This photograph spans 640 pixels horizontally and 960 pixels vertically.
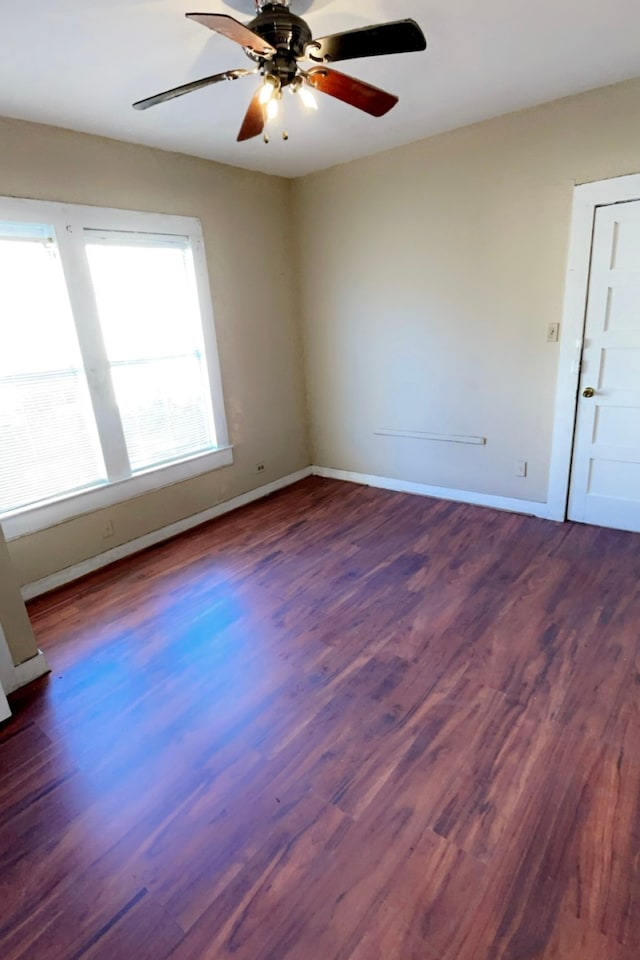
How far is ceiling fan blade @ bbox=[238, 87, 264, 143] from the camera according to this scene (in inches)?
77.5

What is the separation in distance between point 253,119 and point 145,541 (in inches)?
105

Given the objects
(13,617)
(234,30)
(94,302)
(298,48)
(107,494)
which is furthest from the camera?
(107,494)

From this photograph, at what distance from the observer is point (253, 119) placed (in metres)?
2.10

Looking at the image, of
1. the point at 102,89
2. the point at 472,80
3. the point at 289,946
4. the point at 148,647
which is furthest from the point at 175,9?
the point at 289,946

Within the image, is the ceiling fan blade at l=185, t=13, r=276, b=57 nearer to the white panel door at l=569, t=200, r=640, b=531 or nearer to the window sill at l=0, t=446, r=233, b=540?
the white panel door at l=569, t=200, r=640, b=531

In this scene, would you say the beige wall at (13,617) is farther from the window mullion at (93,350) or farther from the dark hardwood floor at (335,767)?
the window mullion at (93,350)

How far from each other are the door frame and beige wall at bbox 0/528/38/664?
3.30m

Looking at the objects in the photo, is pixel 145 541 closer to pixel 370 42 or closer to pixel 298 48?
pixel 298 48

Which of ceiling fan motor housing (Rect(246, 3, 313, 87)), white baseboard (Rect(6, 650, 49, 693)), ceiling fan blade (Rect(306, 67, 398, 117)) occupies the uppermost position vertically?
ceiling fan motor housing (Rect(246, 3, 313, 87))

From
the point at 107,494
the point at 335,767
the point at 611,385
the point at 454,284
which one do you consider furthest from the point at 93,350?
the point at 611,385

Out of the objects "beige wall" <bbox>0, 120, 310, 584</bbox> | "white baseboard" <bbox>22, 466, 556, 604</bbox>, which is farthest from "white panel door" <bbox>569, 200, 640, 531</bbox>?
"beige wall" <bbox>0, 120, 310, 584</bbox>

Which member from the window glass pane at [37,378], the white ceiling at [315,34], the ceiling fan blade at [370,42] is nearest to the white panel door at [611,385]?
the white ceiling at [315,34]

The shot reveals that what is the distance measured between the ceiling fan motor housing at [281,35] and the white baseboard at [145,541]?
9.33ft

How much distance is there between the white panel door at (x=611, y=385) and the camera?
2916 mm
